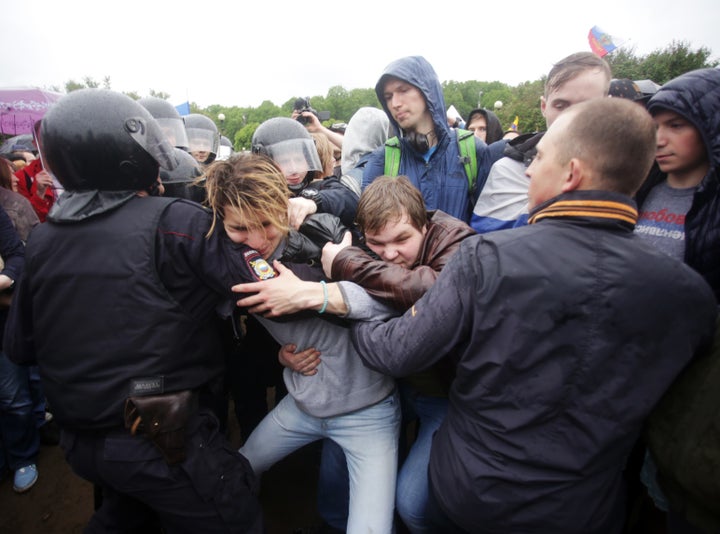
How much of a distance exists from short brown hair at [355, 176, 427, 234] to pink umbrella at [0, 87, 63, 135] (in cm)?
955

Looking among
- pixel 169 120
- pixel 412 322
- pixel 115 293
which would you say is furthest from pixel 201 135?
pixel 412 322

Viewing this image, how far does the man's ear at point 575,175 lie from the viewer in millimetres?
1232

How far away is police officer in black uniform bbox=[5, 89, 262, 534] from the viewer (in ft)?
5.22

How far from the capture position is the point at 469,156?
2711 mm

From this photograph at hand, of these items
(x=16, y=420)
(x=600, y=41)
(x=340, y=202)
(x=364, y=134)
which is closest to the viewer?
(x=340, y=202)

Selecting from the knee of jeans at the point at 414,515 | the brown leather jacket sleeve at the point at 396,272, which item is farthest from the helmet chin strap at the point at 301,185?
the knee of jeans at the point at 414,515

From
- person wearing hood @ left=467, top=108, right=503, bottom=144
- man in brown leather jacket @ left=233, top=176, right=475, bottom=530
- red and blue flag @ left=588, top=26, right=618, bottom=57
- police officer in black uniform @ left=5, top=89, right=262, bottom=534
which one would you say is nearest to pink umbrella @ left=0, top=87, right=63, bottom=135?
person wearing hood @ left=467, top=108, right=503, bottom=144

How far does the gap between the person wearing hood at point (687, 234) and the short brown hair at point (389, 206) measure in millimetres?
1195

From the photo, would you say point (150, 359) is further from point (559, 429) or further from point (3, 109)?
point (3, 109)

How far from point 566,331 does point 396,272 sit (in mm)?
719

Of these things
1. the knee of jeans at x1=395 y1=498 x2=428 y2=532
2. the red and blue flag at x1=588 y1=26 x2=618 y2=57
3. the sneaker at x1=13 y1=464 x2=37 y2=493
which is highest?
the red and blue flag at x1=588 y1=26 x2=618 y2=57

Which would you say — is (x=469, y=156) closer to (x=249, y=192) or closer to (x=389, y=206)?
(x=389, y=206)

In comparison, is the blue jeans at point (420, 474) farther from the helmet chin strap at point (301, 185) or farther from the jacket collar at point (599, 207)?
the helmet chin strap at point (301, 185)

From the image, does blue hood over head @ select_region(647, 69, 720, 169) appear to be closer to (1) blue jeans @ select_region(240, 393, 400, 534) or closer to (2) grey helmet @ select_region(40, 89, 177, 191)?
Result: (1) blue jeans @ select_region(240, 393, 400, 534)
